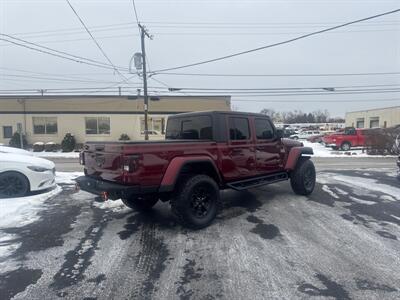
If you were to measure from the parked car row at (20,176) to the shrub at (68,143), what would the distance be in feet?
64.6

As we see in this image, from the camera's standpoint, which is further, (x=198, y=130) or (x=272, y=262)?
(x=198, y=130)

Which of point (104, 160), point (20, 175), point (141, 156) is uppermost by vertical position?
point (141, 156)

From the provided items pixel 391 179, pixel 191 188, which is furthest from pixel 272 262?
pixel 391 179

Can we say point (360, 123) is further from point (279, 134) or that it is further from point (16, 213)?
point (16, 213)

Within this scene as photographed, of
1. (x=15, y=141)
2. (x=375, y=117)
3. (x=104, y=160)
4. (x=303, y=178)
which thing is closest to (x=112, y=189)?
(x=104, y=160)

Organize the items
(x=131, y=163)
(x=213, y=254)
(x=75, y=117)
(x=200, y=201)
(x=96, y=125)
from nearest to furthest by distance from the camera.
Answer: (x=213, y=254) → (x=131, y=163) → (x=200, y=201) → (x=75, y=117) → (x=96, y=125)

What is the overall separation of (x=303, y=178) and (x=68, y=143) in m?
23.3

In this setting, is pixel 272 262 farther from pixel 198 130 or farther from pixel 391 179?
pixel 391 179

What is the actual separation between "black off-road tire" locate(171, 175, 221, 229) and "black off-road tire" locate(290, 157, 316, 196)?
9.30ft

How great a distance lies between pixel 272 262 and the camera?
4164 millimetres

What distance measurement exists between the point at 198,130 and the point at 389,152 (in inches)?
820

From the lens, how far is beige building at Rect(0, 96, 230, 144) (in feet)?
94.1

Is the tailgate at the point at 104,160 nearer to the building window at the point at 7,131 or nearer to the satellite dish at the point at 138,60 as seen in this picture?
the satellite dish at the point at 138,60

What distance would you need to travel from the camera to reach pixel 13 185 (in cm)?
757
